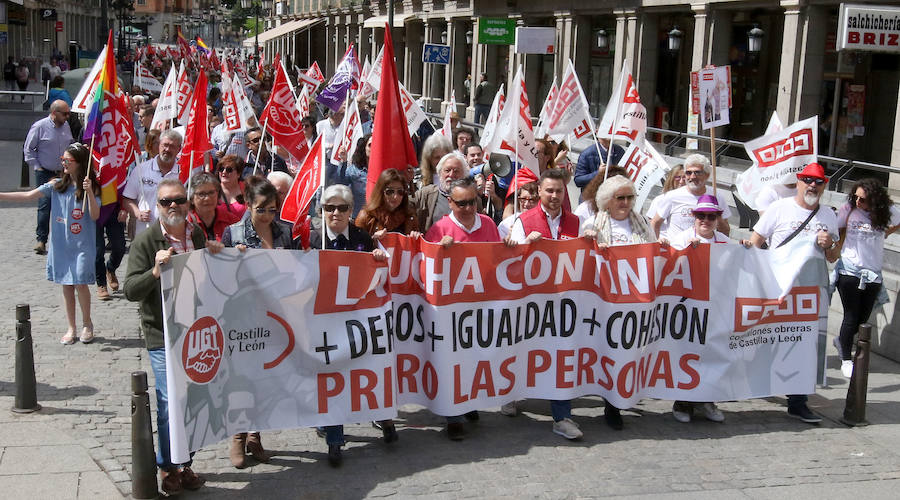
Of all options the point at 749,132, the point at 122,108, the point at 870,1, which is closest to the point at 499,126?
the point at 122,108

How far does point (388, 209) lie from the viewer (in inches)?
267

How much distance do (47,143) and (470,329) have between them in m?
8.21

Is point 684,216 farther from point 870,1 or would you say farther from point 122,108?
point 870,1

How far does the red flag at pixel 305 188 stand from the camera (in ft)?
21.1

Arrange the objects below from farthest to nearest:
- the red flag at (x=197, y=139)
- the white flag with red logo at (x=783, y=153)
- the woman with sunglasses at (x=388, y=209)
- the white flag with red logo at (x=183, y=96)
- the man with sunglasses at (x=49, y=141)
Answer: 1. the man with sunglasses at (x=49, y=141)
2. the white flag with red logo at (x=183, y=96)
3. the red flag at (x=197, y=139)
4. the white flag with red logo at (x=783, y=153)
5. the woman with sunglasses at (x=388, y=209)

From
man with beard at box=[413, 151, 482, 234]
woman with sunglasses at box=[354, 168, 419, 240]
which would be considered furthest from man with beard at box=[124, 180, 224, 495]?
man with beard at box=[413, 151, 482, 234]

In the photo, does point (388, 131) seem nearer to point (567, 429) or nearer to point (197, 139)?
point (197, 139)

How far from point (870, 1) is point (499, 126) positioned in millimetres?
11560

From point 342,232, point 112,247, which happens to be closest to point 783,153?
point 342,232

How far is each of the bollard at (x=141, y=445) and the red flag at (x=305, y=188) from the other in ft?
5.02

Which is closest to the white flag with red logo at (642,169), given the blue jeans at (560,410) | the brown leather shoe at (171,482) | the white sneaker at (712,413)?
the white sneaker at (712,413)

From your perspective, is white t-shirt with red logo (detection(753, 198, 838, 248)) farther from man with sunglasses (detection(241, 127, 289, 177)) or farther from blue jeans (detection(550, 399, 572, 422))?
man with sunglasses (detection(241, 127, 289, 177))

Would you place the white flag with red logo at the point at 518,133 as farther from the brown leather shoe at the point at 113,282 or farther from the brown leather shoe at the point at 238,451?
the brown leather shoe at the point at 113,282

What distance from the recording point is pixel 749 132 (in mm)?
22562
